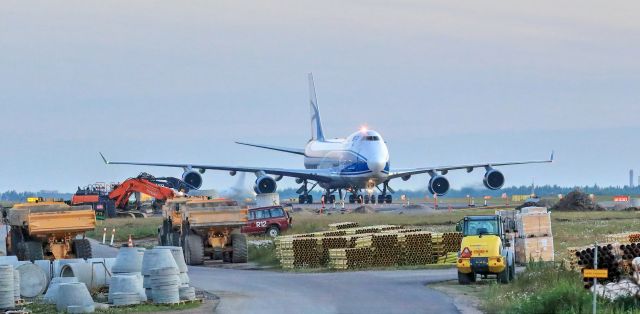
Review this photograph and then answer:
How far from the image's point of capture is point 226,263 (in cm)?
4406

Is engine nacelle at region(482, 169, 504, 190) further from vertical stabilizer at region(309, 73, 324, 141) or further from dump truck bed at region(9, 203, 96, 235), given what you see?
dump truck bed at region(9, 203, 96, 235)

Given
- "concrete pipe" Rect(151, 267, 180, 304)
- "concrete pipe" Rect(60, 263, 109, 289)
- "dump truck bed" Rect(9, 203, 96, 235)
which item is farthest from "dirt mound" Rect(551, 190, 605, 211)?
"concrete pipe" Rect(151, 267, 180, 304)

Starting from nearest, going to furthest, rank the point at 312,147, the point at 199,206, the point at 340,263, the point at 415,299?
the point at 415,299
the point at 340,263
the point at 199,206
the point at 312,147

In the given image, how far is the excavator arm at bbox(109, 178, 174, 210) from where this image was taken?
73062mm

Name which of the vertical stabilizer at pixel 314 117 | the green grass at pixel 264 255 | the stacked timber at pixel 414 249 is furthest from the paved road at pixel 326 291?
the vertical stabilizer at pixel 314 117

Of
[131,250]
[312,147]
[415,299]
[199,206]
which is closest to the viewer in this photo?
[415,299]

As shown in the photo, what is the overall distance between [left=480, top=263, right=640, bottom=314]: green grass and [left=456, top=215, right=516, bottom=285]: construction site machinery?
42 centimetres

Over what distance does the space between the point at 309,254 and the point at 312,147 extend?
61033 millimetres

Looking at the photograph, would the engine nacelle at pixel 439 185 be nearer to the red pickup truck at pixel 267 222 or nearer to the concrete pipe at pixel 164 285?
the red pickup truck at pixel 267 222

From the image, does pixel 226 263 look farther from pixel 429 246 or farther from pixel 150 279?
pixel 150 279

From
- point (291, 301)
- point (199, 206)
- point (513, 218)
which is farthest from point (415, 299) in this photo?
point (199, 206)

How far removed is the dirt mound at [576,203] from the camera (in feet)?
269

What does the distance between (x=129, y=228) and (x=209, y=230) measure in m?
23.5

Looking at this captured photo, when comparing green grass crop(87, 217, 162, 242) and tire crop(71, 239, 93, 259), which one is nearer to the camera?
tire crop(71, 239, 93, 259)
